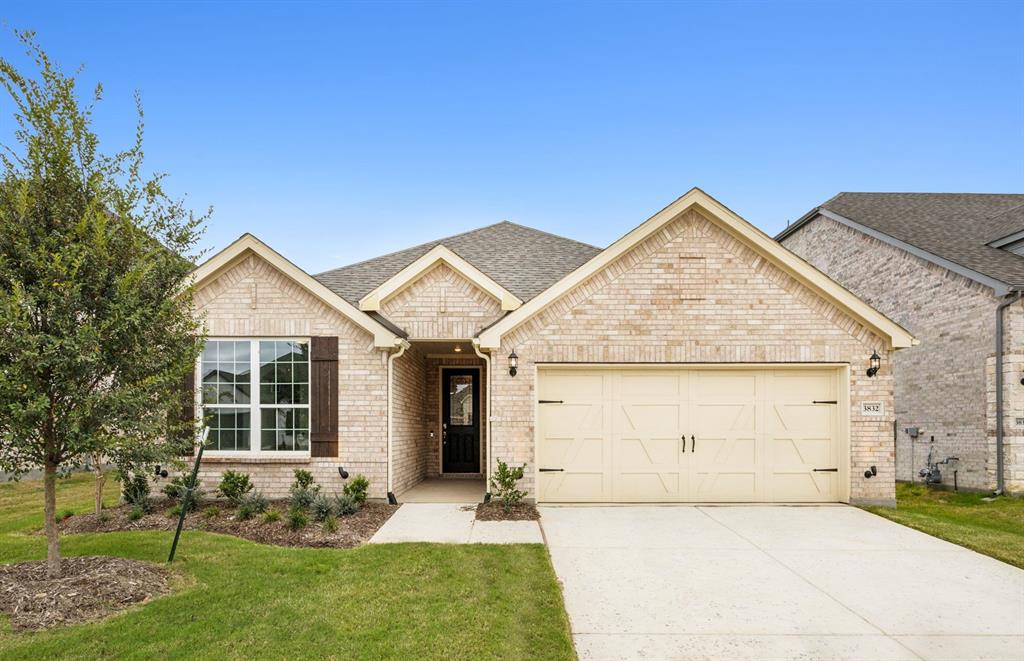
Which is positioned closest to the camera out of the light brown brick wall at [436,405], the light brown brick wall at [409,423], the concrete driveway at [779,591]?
the concrete driveway at [779,591]

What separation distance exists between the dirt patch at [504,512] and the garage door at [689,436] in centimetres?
70

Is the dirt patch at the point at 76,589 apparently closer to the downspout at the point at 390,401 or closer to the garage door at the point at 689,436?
the downspout at the point at 390,401

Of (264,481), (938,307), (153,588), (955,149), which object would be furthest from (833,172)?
(153,588)

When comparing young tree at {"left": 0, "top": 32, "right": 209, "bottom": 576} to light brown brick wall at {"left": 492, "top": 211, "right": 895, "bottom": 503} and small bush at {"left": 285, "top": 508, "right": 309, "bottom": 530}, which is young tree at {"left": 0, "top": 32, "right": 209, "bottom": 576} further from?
light brown brick wall at {"left": 492, "top": 211, "right": 895, "bottom": 503}

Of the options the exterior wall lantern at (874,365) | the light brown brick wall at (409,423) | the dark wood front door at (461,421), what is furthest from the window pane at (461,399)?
the exterior wall lantern at (874,365)

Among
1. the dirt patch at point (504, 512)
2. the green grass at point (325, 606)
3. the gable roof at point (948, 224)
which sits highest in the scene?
the gable roof at point (948, 224)

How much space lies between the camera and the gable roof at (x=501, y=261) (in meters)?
11.4

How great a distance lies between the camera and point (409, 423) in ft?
35.5

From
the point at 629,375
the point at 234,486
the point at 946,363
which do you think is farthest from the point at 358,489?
the point at 946,363

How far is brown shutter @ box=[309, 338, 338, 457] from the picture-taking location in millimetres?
9125

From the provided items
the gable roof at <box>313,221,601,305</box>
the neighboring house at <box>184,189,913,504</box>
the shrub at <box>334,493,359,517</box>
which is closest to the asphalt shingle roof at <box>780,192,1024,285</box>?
the neighboring house at <box>184,189,913,504</box>

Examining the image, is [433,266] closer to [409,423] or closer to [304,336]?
[304,336]

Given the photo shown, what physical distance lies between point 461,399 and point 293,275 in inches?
204

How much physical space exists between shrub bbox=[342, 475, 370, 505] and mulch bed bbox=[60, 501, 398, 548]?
0.18 meters
